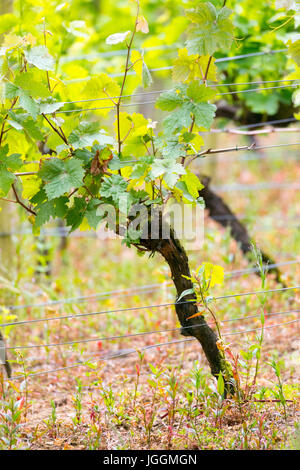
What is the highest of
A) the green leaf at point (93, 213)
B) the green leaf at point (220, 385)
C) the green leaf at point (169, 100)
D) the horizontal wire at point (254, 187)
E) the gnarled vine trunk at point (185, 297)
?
the horizontal wire at point (254, 187)

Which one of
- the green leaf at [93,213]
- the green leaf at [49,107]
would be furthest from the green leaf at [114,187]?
the green leaf at [49,107]

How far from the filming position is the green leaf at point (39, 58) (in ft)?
5.47

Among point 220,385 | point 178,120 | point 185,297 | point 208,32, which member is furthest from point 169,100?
point 220,385

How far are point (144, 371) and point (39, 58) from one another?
5.47 feet

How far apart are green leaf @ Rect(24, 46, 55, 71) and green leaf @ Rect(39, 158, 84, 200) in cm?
32

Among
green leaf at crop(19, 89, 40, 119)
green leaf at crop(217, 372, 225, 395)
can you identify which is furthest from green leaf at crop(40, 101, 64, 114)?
green leaf at crop(217, 372, 225, 395)

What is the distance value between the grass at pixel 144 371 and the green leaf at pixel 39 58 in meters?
1.04

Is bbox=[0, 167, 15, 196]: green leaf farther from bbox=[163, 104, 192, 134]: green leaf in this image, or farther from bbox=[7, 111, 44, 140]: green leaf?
bbox=[163, 104, 192, 134]: green leaf

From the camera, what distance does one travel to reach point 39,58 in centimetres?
169

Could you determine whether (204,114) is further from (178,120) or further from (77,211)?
(77,211)

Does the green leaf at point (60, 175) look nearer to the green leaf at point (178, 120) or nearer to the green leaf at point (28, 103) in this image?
the green leaf at point (28, 103)

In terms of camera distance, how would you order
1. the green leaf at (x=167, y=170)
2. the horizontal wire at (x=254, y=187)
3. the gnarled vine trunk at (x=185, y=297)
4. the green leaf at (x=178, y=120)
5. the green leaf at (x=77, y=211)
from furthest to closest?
the horizontal wire at (x=254, y=187) → the gnarled vine trunk at (x=185, y=297) → the green leaf at (x=77, y=211) → the green leaf at (x=178, y=120) → the green leaf at (x=167, y=170)

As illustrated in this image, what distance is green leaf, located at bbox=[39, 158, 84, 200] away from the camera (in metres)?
1.68
